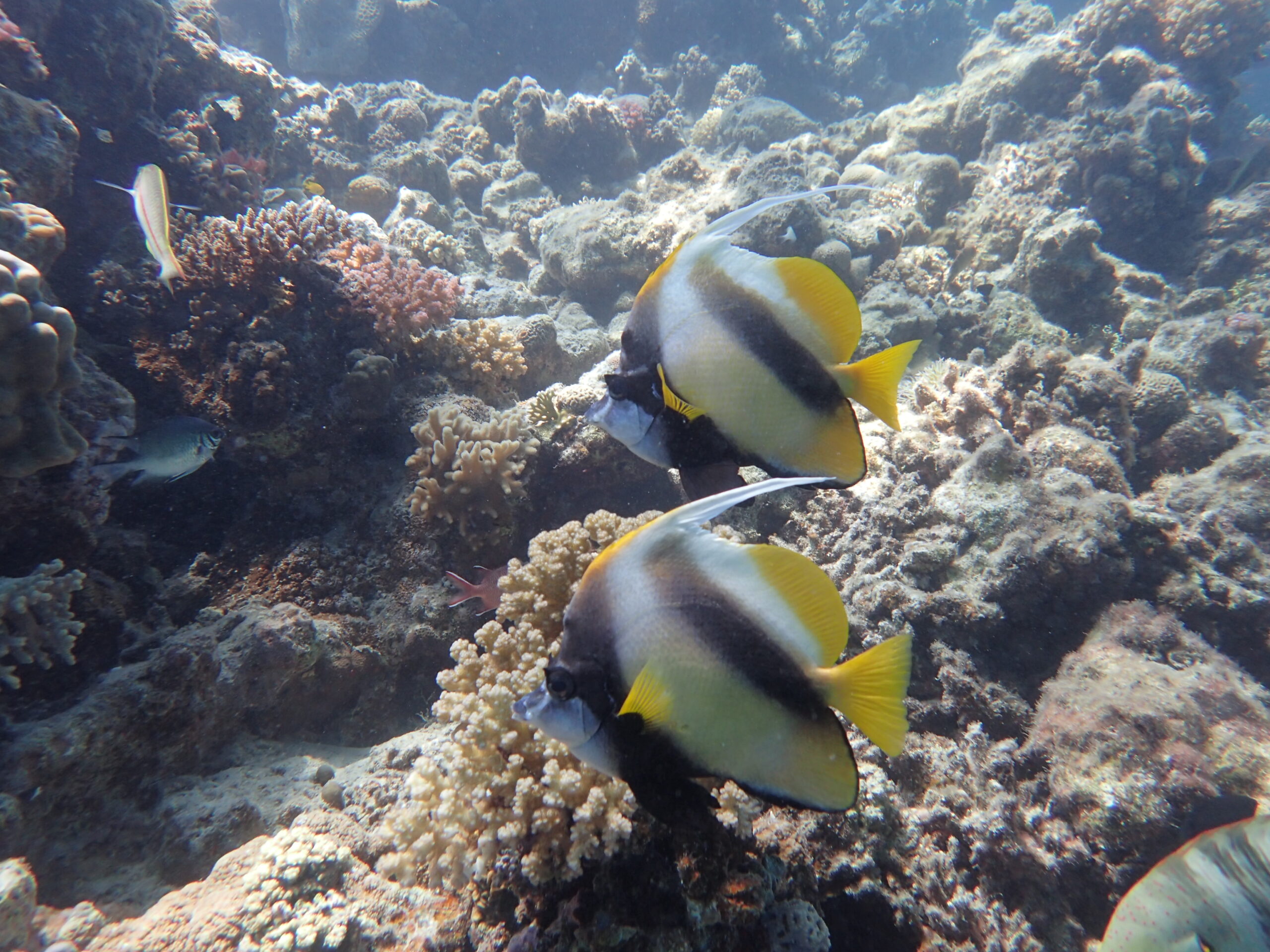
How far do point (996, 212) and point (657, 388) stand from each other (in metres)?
9.65

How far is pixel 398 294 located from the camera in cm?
482

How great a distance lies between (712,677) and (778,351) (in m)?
0.76

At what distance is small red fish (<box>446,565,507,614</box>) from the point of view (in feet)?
11.9

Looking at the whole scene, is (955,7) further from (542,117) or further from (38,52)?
(38,52)

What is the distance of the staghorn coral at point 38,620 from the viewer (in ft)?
9.75

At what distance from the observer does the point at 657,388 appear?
1412mm

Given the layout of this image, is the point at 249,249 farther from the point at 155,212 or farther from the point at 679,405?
the point at 679,405

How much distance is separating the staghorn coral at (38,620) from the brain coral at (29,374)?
65cm

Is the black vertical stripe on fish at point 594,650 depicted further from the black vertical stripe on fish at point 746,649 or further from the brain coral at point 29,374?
the brain coral at point 29,374

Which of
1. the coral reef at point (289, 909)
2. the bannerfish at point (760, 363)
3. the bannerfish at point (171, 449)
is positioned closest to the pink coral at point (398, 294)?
the bannerfish at point (171, 449)

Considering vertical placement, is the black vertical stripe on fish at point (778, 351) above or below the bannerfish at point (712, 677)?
above

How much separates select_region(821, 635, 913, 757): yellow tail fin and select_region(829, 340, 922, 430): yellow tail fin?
1.75 ft

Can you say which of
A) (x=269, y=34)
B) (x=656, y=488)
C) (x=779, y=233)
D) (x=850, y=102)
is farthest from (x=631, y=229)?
(x=269, y=34)

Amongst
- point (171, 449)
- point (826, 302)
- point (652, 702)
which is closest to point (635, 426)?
point (826, 302)
